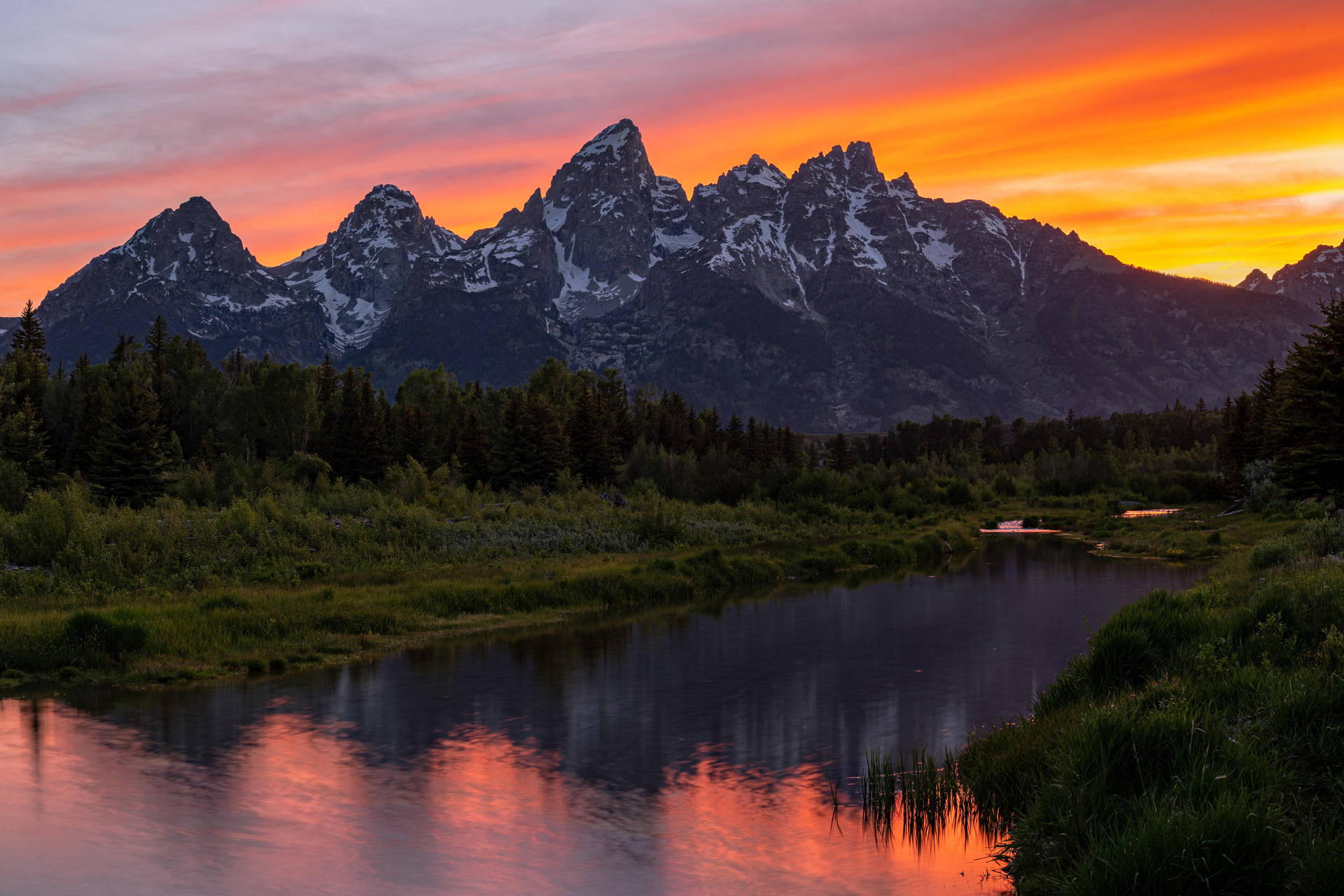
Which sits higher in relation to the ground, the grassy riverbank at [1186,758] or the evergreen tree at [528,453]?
the evergreen tree at [528,453]

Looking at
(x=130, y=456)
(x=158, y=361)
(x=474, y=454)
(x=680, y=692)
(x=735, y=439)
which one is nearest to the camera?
(x=680, y=692)

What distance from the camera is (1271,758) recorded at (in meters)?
13.3

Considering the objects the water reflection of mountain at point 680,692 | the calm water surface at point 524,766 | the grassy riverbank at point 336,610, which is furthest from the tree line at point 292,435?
the calm water surface at point 524,766

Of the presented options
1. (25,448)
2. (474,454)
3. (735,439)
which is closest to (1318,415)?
(474,454)

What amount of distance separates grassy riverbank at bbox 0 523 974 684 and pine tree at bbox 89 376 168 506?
→ 27310 millimetres

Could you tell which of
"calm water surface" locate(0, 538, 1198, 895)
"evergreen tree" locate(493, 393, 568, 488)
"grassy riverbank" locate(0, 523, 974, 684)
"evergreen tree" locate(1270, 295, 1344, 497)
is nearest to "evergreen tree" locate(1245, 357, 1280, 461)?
"evergreen tree" locate(1270, 295, 1344, 497)

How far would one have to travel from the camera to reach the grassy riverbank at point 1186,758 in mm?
10906

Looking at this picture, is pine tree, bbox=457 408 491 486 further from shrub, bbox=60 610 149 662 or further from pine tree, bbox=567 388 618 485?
shrub, bbox=60 610 149 662

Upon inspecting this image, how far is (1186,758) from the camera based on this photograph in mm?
13305

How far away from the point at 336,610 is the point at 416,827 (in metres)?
19.2

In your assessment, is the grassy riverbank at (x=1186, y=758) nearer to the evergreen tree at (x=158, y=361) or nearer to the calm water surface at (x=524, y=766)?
the calm water surface at (x=524, y=766)

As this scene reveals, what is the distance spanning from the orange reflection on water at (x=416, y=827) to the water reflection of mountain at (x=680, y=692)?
899 millimetres

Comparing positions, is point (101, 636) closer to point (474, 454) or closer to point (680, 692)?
point (680, 692)

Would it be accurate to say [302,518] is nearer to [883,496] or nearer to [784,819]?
[784,819]
